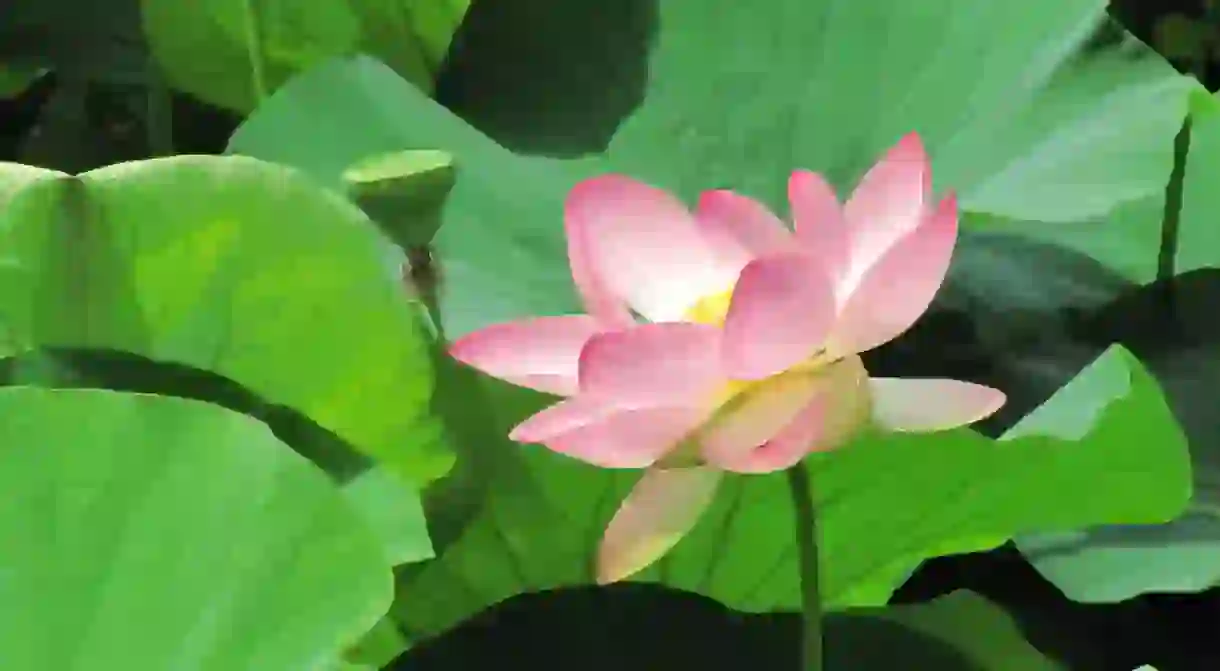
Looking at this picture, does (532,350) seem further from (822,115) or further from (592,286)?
(822,115)

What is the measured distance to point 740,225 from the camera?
1.16 feet

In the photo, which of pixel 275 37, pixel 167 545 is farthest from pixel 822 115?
pixel 167 545

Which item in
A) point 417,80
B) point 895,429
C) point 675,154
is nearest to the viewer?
point 895,429

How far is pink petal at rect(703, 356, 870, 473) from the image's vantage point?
0.31 m

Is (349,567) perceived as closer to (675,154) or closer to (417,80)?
(675,154)

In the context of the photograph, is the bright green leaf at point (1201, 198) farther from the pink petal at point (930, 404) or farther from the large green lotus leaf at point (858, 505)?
the pink petal at point (930, 404)

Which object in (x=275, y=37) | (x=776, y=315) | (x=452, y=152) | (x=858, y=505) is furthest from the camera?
(x=275, y=37)

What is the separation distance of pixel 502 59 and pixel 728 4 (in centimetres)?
12

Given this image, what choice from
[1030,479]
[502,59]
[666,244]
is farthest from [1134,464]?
[502,59]

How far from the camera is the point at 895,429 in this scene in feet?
1.12

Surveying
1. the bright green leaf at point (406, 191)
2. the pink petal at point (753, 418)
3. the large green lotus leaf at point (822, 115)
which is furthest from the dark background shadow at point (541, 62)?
the pink petal at point (753, 418)

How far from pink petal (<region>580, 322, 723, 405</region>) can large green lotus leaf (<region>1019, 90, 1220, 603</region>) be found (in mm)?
184

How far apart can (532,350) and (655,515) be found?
52 millimetres

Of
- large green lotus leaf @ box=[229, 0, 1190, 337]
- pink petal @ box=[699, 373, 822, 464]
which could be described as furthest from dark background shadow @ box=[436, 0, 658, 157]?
pink petal @ box=[699, 373, 822, 464]
